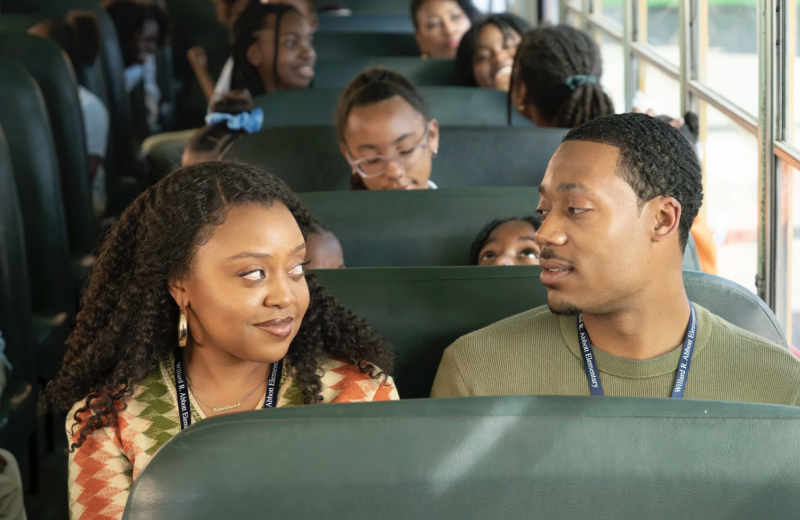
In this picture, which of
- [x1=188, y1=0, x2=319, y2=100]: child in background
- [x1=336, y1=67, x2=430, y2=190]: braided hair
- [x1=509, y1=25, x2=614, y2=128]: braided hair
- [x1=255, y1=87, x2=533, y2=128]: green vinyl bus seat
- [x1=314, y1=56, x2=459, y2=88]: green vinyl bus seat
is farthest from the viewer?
[x1=188, y1=0, x2=319, y2=100]: child in background

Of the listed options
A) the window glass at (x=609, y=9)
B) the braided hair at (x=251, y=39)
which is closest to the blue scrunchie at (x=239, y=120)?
the braided hair at (x=251, y=39)

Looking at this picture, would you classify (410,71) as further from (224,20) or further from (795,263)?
(795,263)

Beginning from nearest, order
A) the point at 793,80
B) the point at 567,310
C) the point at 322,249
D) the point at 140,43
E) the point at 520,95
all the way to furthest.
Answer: the point at 567,310 → the point at 322,249 → the point at 793,80 → the point at 520,95 → the point at 140,43

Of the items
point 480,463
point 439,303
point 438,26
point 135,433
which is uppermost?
point 438,26

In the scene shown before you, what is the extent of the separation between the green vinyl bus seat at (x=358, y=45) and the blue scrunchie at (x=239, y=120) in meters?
1.54

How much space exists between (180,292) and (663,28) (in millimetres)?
2469

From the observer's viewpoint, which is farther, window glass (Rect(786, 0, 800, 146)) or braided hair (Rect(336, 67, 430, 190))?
braided hair (Rect(336, 67, 430, 190))

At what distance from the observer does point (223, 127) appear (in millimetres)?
3076

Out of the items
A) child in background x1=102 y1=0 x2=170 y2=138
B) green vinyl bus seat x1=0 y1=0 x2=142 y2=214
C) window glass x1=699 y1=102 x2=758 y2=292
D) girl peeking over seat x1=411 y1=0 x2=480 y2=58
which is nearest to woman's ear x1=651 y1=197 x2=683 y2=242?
window glass x1=699 y1=102 x2=758 y2=292

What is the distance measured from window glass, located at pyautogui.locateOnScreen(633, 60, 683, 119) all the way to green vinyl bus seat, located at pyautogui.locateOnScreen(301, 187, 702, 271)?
115 centimetres

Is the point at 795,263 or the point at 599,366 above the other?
the point at 599,366

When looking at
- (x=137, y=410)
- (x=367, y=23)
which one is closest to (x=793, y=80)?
(x=137, y=410)

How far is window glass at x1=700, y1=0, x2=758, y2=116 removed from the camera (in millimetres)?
2424

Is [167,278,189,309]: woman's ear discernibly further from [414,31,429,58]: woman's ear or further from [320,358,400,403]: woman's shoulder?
[414,31,429,58]: woman's ear
